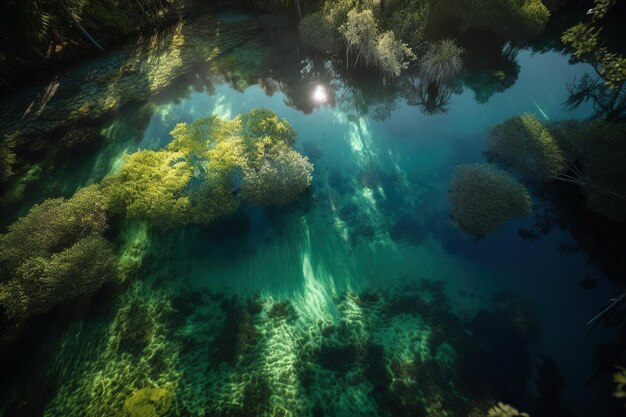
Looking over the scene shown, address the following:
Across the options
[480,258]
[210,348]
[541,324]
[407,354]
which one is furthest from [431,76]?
[210,348]

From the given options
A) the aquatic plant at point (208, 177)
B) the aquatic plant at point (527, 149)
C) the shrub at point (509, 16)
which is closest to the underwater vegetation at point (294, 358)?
the aquatic plant at point (208, 177)

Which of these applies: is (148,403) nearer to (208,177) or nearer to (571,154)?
(208,177)

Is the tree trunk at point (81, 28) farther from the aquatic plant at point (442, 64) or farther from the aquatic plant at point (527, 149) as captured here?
the aquatic plant at point (527, 149)

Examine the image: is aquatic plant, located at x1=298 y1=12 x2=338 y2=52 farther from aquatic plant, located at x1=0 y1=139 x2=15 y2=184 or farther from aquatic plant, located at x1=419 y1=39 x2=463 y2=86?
aquatic plant, located at x1=0 y1=139 x2=15 y2=184

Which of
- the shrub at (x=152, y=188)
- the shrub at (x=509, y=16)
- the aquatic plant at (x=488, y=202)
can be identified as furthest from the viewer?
the shrub at (x=509, y=16)

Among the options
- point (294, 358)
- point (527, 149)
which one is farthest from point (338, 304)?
point (527, 149)

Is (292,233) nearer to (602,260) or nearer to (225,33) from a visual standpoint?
(602,260)

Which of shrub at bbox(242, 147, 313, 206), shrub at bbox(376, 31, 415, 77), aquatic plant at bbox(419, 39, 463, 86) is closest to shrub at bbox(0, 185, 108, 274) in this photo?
shrub at bbox(242, 147, 313, 206)
